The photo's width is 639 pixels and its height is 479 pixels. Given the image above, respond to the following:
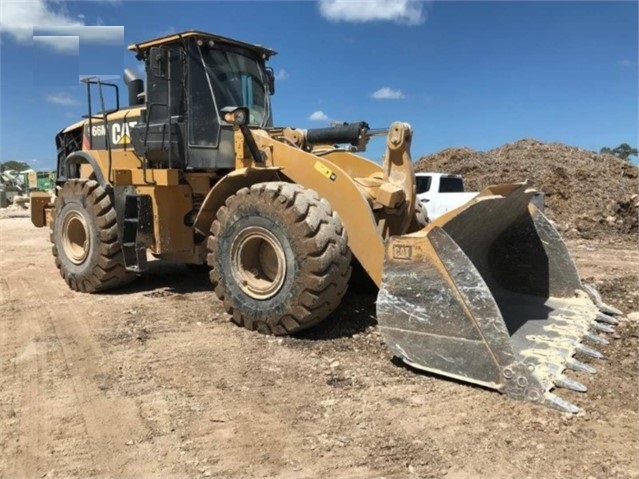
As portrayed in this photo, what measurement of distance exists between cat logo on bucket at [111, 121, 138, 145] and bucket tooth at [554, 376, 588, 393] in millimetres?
5518

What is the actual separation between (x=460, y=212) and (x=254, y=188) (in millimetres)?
1767

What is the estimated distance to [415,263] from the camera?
3.96m

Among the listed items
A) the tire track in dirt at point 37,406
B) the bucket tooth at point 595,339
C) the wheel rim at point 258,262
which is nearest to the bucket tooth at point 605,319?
the bucket tooth at point 595,339

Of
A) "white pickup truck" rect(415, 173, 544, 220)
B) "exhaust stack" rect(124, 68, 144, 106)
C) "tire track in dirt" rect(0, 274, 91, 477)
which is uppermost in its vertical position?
"exhaust stack" rect(124, 68, 144, 106)

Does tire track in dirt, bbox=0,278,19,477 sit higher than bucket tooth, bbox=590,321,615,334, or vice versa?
bucket tooth, bbox=590,321,615,334

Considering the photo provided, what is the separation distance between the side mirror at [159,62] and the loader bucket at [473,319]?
3484 mm

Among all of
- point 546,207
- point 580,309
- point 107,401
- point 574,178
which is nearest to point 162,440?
point 107,401

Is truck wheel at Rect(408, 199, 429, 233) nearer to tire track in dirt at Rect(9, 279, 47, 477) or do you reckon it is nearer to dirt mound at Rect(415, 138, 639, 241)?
tire track in dirt at Rect(9, 279, 47, 477)

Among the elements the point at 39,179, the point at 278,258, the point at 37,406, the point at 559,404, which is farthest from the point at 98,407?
the point at 39,179

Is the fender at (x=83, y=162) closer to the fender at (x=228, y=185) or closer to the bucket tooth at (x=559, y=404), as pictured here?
the fender at (x=228, y=185)

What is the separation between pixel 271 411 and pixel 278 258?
5.14 ft

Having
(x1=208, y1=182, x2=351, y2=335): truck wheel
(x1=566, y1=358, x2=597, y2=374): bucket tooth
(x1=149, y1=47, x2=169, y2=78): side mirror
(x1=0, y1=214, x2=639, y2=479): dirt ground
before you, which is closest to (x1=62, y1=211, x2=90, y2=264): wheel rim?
(x1=0, y1=214, x2=639, y2=479): dirt ground

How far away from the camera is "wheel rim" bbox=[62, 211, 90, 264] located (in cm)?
717

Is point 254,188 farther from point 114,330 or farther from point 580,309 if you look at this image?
point 580,309
